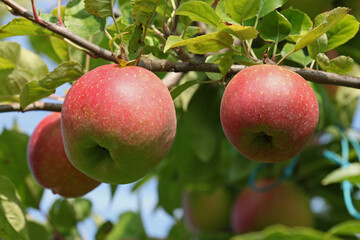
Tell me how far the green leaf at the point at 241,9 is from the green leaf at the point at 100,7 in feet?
0.73

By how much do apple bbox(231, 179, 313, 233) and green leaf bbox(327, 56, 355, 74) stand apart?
3.67 ft

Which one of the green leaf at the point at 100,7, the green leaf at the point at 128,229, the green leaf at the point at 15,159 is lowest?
the green leaf at the point at 128,229

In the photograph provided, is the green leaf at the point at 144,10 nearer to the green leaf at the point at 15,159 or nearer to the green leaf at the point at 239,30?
the green leaf at the point at 239,30

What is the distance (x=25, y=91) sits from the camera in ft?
3.08

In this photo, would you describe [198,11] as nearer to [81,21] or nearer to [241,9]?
[241,9]

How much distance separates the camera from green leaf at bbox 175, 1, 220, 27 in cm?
86

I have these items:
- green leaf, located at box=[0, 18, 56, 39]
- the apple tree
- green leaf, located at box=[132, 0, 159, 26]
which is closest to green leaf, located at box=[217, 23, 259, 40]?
the apple tree

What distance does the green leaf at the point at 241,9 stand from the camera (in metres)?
0.90

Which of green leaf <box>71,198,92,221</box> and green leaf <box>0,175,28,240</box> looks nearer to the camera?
green leaf <box>0,175,28,240</box>

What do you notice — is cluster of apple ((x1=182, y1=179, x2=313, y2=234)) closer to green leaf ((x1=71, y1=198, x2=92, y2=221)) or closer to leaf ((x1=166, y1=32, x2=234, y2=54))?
green leaf ((x1=71, y1=198, x2=92, y2=221))

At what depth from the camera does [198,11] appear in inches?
34.3

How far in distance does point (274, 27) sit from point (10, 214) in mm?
721

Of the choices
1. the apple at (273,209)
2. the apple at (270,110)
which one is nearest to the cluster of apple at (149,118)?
the apple at (270,110)

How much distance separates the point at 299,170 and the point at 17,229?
126cm
